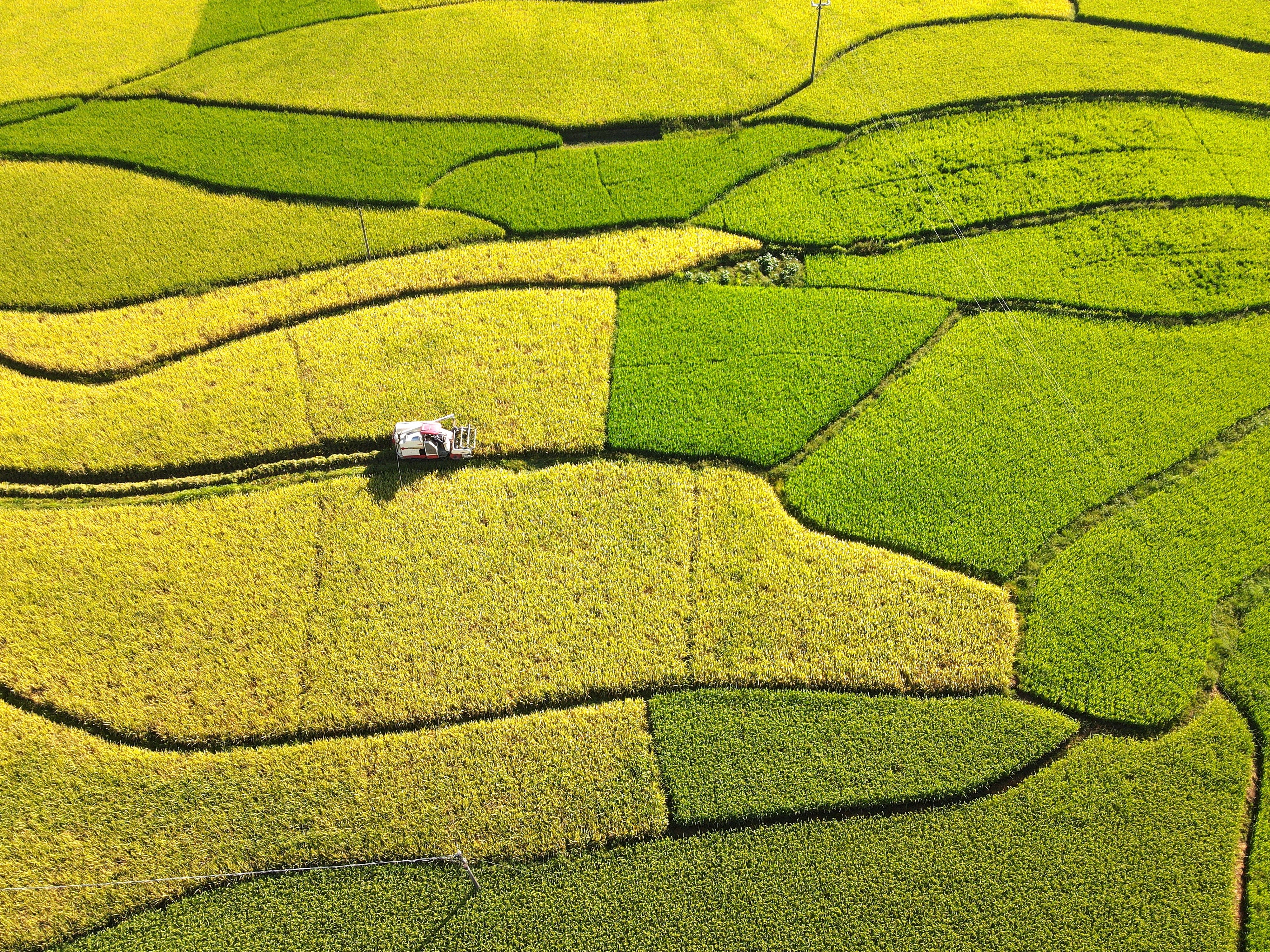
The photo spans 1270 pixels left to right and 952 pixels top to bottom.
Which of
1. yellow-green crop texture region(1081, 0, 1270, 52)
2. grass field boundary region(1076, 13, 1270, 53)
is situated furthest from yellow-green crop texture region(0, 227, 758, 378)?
yellow-green crop texture region(1081, 0, 1270, 52)

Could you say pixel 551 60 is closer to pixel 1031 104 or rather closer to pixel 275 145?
pixel 275 145

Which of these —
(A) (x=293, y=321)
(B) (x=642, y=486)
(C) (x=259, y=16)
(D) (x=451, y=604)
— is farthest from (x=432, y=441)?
(C) (x=259, y=16)

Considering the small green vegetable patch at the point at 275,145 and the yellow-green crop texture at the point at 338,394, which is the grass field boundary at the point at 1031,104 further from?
the yellow-green crop texture at the point at 338,394


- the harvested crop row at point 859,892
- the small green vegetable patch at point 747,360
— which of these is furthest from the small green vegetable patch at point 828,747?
the small green vegetable patch at point 747,360

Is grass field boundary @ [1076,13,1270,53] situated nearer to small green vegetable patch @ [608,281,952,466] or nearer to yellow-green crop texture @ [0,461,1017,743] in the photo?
small green vegetable patch @ [608,281,952,466]

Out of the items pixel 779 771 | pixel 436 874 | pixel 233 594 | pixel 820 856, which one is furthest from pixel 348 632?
pixel 820 856

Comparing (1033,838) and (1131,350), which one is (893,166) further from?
(1033,838)
